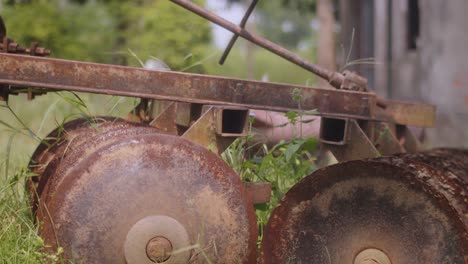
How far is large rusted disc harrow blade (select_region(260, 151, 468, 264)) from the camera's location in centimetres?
299

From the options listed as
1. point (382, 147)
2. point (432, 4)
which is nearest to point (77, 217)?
point (382, 147)

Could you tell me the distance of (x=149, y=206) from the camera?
2.94 meters

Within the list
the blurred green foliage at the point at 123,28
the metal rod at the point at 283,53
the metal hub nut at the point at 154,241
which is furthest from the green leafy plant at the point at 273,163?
the blurred green foliage at the point at 123,28

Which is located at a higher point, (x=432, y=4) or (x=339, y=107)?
(x=432, y=4)

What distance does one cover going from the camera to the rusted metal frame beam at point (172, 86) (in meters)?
3.13

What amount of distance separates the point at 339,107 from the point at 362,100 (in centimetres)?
11

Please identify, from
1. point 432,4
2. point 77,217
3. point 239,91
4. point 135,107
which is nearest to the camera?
point 77,217

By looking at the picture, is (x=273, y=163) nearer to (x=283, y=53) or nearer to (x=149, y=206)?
(x=283, y=53)

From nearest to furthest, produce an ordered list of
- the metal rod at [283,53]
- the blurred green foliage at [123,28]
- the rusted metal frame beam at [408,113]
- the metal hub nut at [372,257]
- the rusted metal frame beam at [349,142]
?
the metal hub nut at [372,257] → the rusted metal frame beam at [349,142] → the rusted metal frame beam at [408,113] → the metal rod at [283,53] → the blurred green foliage at [123,28]

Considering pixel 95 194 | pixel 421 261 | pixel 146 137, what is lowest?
pixel 421 261

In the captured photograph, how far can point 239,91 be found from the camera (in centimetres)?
335

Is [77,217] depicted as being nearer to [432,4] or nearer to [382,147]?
[382,147]

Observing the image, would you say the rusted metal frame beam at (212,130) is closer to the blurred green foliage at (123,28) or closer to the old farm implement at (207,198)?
the old farm implement at (207,198)

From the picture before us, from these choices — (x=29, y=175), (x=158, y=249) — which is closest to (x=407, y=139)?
(x=29, y=175)
